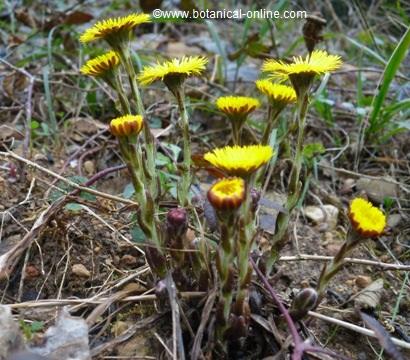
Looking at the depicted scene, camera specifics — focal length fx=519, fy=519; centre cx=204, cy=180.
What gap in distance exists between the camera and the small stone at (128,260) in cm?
146

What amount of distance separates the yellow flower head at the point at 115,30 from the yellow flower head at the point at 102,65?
0.11 ft

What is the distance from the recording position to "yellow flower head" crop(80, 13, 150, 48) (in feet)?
3.88

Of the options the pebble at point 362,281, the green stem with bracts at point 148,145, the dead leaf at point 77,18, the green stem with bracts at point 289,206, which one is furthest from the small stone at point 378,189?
the dead leaf at point 77,18

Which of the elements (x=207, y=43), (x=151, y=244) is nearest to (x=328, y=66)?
(x=151, y=244)

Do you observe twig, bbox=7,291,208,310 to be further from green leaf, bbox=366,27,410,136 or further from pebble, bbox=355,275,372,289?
green leaf, bbox=366,27,410,136

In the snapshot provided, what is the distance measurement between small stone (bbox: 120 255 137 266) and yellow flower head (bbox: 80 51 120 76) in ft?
1.73

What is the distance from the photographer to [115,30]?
1.19 m

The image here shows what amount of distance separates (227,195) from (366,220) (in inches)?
12.4

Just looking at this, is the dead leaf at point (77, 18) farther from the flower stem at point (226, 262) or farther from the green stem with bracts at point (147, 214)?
the flower stem at point (226, 262)

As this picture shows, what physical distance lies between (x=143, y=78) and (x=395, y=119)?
4.89ft

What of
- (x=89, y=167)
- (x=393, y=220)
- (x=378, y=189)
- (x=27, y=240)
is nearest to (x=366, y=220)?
(x=27, y=240)

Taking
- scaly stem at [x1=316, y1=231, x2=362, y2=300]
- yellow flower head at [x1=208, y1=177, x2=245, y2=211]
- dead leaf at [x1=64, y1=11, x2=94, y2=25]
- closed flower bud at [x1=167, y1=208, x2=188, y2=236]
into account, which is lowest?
scaly stem at [x1=316, y1=231, x2=362, y2=300]

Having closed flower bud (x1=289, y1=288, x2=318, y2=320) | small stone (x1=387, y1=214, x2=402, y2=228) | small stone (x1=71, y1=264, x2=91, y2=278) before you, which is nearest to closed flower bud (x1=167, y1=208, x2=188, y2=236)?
closed flower bud (x1=289, y1=288, x2=318, y2=320)

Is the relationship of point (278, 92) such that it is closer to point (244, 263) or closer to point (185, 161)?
point (185, 161)
